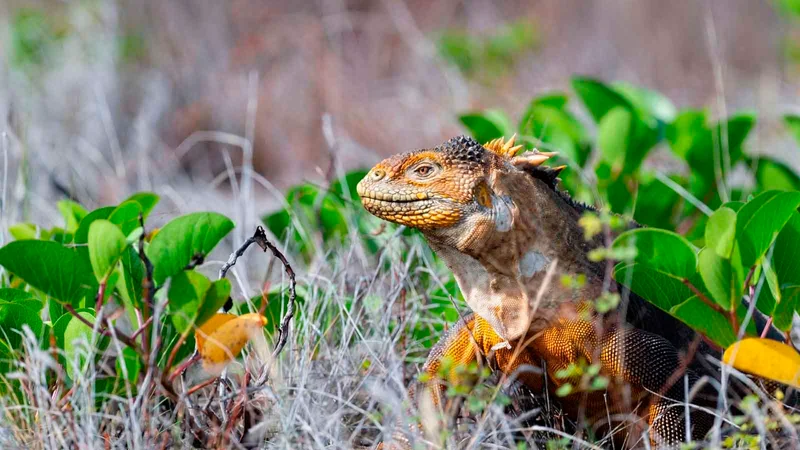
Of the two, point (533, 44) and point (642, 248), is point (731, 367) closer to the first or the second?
point (642, 248)

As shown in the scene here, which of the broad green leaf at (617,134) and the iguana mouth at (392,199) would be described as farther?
the broad green leaf at (617,134)

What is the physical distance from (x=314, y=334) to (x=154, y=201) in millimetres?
718

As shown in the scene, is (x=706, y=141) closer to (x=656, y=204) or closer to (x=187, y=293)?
(x=656, y=204)

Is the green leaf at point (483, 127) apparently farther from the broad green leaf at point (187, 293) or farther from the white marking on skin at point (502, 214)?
the broad green leaf at point (187, 293)

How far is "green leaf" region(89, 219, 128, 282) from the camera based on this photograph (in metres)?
2.46

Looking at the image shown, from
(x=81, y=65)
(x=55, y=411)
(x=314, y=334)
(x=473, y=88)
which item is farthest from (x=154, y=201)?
(x=473, y=88)

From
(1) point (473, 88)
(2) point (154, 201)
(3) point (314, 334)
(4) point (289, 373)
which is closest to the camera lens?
(4) point (289, 373)

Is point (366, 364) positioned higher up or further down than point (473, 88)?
higher up

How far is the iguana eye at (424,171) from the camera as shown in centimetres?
277

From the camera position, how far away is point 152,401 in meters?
2.77

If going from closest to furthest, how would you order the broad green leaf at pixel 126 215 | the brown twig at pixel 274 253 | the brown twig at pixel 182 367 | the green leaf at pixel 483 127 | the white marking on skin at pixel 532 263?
the brown twig at pixel 182 367
the brown twig at pixel 274 253
the white marking on skin at pixel 532 263
the broad green leaf at pixel 126 215
the green leaf at pixel 483 127

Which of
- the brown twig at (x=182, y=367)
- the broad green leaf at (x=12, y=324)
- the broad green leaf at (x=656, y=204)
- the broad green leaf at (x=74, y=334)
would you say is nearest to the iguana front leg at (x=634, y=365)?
the brown twig at (x=182, y=367)

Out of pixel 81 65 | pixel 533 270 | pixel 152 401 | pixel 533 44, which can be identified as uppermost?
pixel 533 270

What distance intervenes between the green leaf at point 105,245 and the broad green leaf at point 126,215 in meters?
0.58
